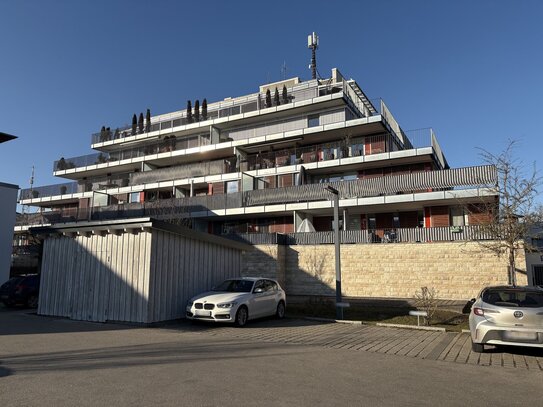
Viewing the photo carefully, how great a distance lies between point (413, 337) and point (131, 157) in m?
40.8

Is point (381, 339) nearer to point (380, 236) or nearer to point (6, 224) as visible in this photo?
point (380, 236)

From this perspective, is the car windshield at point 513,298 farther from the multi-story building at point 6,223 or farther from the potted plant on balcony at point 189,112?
the potted plant on balcony at point 189,112

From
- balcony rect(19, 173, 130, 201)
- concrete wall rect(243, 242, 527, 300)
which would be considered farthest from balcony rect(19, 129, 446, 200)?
concrete wall rect(243, 242, 527, 300)

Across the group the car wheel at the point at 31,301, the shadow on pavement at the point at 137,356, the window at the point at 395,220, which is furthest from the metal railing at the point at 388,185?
the shadow on pavement at the point at 137,356

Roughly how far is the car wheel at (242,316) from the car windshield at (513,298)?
6930 millimetres

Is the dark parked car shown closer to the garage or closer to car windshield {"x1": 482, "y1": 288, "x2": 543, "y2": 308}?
the garage

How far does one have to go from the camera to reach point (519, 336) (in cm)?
868

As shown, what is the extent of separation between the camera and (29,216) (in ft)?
166

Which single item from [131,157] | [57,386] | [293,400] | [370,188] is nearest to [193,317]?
[57,386]

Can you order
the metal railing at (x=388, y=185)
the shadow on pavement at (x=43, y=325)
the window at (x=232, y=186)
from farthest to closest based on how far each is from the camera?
the window at (x=232, y=186) < the metal railing at (x=388, y=185) < the shadow on pavement at (x=43, y=325)

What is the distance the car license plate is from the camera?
8594 mm

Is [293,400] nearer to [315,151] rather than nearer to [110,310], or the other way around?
[110,310]

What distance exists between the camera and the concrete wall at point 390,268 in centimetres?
2383

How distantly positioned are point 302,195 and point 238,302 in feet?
63.8
